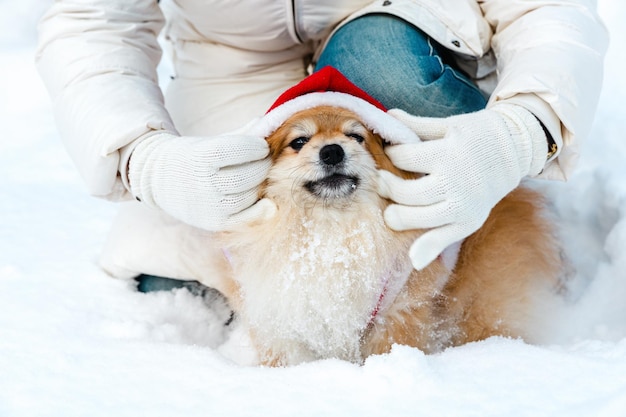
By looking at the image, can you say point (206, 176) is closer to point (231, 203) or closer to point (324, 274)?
point (231, 203)

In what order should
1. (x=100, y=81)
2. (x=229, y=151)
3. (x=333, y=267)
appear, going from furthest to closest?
1. (x=100, y=81)
2. (x=333, y=267)
3. (x=229, y=151)

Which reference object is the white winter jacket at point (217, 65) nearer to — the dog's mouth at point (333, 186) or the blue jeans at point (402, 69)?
the blue jeans at point (402, 69)

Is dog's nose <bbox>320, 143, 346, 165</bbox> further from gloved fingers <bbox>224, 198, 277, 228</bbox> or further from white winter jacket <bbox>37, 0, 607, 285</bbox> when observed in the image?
white winter jacket <bbox>37, 0, 607, 285</bbox>

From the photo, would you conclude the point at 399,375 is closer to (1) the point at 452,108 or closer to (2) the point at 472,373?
(2) the point at 472,373

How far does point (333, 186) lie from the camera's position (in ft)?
4.47

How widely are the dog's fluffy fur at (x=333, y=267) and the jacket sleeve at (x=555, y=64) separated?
0.34 metres

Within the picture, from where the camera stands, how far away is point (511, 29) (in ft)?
5.71

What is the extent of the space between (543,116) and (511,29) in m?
0.42

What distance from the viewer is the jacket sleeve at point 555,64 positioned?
1.45 meters

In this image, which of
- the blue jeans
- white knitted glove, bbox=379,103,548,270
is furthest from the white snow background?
the blue jeans

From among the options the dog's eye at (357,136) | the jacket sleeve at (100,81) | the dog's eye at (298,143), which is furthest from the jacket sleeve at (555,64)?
the jacket sleeve at (100,81)

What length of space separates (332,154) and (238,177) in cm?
21

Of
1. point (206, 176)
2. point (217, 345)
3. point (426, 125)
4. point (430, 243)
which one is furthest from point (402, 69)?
point (217, 345)

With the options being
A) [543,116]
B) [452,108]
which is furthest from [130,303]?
[543,116]
